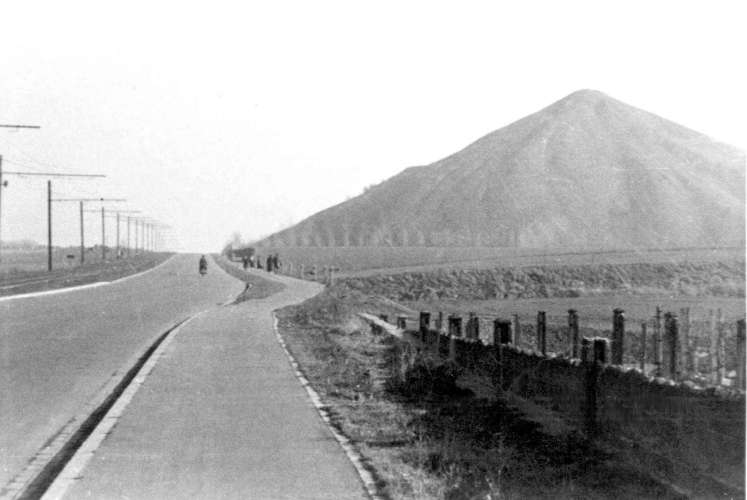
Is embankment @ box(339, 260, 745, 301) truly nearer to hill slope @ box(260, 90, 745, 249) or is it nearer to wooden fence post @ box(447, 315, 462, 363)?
hill slope @ box(260, 90, 745, 249)

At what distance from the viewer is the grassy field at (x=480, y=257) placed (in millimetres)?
62500

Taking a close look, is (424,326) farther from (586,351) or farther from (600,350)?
(600,350)

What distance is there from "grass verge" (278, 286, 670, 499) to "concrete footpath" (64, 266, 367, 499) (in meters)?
0.45

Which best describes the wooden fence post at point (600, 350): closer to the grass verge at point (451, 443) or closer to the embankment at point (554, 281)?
the grass verge at point (451, 443)

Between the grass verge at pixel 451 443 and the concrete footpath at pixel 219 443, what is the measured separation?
1.48 feet

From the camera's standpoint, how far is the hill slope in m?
98.6

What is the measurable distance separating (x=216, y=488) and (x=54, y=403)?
5.97 m

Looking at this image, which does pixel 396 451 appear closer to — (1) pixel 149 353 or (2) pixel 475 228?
(1) pixel 149 353

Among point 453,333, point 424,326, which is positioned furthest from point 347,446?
point 424,326

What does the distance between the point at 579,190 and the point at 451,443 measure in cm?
12673

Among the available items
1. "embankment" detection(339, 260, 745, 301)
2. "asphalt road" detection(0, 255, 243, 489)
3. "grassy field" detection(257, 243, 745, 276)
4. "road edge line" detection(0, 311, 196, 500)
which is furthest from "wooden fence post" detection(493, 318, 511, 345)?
"grassy field" detection(257, 243, 745, 276)

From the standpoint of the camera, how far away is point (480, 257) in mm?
101000

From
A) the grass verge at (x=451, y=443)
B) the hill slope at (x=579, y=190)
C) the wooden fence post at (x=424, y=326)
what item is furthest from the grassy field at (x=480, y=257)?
the grass verge at (x=451, y=443)

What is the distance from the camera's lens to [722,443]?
8.53 metres
